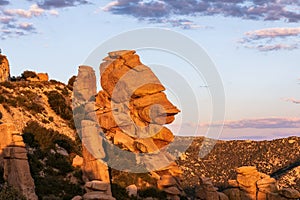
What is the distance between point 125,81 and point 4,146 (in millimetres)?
19779

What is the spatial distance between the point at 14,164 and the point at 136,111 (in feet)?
A: 64.8

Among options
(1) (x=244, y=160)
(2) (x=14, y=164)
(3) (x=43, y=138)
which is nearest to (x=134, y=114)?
(3) (x=43, y=138)

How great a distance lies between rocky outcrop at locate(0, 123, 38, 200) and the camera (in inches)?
1502

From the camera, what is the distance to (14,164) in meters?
38.2

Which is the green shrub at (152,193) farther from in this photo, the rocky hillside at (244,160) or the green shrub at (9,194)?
the rocky hillside at (244,160)

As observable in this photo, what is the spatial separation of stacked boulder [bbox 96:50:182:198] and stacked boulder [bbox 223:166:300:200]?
599 cm

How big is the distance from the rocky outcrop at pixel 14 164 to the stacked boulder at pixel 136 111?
16151 mm

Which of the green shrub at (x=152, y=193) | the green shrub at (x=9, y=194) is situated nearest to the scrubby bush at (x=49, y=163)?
the green shrub at (x=9, y=194)

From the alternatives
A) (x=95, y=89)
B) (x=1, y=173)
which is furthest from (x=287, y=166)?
(x=1, y=173)

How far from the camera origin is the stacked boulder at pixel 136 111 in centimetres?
5456

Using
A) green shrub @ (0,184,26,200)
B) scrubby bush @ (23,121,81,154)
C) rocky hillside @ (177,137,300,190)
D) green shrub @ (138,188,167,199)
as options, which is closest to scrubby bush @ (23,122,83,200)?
scrubby bush @ (23,121,81,154)

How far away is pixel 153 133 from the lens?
55688 millimetres

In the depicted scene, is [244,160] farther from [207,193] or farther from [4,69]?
[207,193]

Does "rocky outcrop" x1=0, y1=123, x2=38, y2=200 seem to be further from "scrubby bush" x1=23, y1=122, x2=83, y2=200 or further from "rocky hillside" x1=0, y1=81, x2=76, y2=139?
"rocky hillside" x1=0, y1=81, x2=76, y2=139
